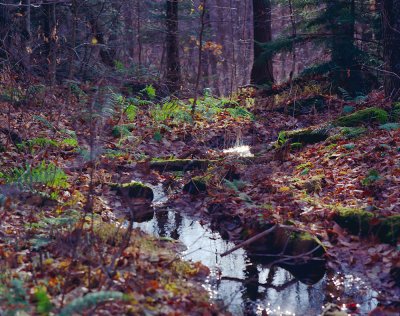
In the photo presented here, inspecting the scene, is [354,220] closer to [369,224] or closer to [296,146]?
[369,224]

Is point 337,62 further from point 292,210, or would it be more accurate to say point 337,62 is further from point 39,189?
point 39,189

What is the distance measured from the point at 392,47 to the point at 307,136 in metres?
2.67

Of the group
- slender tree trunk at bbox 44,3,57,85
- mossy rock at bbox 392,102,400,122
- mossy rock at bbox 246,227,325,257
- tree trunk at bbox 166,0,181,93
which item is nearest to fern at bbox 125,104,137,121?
slender tree trunk at bbox 44,3,57,85

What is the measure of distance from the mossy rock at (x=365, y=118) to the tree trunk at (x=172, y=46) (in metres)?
7.71

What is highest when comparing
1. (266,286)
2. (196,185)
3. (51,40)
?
(51,40)

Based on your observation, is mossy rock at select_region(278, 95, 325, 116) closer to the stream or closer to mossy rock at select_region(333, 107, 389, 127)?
mossy rock at select_region(333, 107, 389, 127)

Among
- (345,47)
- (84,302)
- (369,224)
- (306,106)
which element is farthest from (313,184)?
→ (345,47)

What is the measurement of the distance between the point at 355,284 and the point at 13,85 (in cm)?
825

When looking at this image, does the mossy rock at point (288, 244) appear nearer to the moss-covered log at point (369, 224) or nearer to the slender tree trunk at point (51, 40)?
the moss-covered log at point (369, 224)

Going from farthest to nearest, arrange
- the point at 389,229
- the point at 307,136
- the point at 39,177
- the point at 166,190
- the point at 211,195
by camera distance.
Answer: the point at 307,136, the point at 166,190, the point at 211,195, the point at 39,177, the point at 389,229

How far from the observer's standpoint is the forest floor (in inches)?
189

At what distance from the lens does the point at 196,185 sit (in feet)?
28.7

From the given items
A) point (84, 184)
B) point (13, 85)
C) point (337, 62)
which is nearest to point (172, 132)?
point (13, 85)

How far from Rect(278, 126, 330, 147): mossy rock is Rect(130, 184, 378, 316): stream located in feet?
14.3
